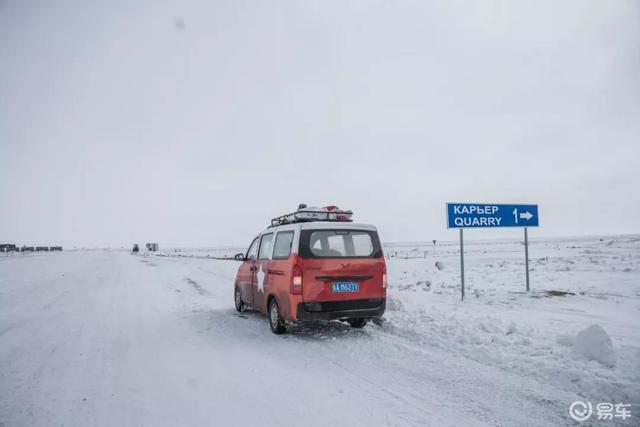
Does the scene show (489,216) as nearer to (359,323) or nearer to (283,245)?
(359,323)

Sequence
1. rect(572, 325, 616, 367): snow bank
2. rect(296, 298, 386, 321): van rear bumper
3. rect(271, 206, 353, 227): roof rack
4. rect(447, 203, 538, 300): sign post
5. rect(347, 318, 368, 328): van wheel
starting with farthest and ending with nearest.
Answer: rect(447, 203, 538, 300): sign post, rect(347, 318, 368, 328): van wheel, rect(271, 206, 353, 227): roof rack, rect(296, 298, 386, 321): van rear bumper, rect(572, 325, 616, 367): snow bank

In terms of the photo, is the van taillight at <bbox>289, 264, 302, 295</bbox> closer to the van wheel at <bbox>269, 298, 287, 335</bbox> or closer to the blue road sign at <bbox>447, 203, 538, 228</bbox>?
the van wheel at <bbox>269, 298, 287, 335</bbox>

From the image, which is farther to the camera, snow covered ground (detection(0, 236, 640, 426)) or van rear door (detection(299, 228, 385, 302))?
van rear door (detection(299, 228, 385, 302))


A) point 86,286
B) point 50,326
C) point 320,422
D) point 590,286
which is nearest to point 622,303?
point 590,286

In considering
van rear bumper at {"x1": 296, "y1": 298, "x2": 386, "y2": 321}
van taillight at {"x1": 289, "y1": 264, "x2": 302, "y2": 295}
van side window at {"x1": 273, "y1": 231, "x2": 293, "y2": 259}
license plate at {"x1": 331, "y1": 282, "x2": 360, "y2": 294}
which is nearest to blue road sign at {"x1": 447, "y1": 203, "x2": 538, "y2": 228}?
van rear bumper at {"x1": 296, "y1": 298, "x2": 386, "y2": 321}

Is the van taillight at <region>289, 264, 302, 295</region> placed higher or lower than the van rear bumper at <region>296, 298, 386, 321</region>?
higher

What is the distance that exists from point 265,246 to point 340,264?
7.41ft

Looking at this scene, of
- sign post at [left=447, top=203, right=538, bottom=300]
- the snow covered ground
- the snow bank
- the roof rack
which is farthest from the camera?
sign post at [left=447, top=203, right=538, bottom=300]

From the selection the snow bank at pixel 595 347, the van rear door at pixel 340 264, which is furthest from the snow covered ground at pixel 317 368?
the van rear door at pixel 340 264

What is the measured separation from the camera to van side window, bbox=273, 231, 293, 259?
6.66 metres

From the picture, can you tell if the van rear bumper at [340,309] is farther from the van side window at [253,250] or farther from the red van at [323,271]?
the van side window at [253,250]

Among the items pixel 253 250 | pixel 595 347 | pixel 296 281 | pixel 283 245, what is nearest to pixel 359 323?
pixel 296 281

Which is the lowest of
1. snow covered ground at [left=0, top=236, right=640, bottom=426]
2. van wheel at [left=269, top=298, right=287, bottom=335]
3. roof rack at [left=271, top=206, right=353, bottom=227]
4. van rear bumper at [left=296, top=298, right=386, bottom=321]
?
snow covered ground at [left=0, top=236, right=640, bottom=426]

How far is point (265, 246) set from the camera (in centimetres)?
802
